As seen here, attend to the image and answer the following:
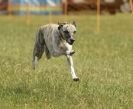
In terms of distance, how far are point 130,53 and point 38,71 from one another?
6.11m

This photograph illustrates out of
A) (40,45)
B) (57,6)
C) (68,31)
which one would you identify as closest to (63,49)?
(68,31)

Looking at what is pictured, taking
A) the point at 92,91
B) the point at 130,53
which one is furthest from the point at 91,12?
the point at 92,91

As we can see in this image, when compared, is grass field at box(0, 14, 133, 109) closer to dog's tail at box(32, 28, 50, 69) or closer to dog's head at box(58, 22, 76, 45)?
dog's tail at box(32, 28, 50, 69)

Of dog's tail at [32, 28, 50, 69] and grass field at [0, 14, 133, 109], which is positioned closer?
grass field at [0, 14, 133, 109]

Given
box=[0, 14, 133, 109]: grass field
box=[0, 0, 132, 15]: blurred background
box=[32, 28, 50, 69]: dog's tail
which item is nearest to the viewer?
box=[0, 14, 133, 109]: grass field

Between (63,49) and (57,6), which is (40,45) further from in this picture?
(57,6)

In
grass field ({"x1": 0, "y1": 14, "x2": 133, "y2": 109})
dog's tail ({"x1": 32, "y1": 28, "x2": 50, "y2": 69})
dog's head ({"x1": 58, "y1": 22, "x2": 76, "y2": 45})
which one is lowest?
grass field ({"x1": 0, "y1": 14, "x2": 133, "y2": 109})

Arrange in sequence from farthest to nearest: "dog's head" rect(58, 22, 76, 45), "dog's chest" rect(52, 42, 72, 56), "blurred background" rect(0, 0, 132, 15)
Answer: "blurred background" rect(0, 0, 132, 15) < "dog's chest" rect(52, 42, 72, 56) < "dog's head" rect(58, 22, 76, 45)

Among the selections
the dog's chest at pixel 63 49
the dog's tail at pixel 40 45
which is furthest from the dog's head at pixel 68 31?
the dog's tail at pixel 40 45

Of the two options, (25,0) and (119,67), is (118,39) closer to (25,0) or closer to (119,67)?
(119,67)

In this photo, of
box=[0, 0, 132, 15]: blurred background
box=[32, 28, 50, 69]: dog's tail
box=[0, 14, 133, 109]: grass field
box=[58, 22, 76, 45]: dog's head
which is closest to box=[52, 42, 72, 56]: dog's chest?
box=[58, 22, 76, 45]: dog's head

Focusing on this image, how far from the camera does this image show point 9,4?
44000 millimetres

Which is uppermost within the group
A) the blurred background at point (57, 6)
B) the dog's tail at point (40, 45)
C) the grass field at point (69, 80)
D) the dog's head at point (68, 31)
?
the dog's head at point (68, 31)

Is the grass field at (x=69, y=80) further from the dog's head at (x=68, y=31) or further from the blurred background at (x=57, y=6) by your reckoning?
the blurred background at (x=57, y=6)
